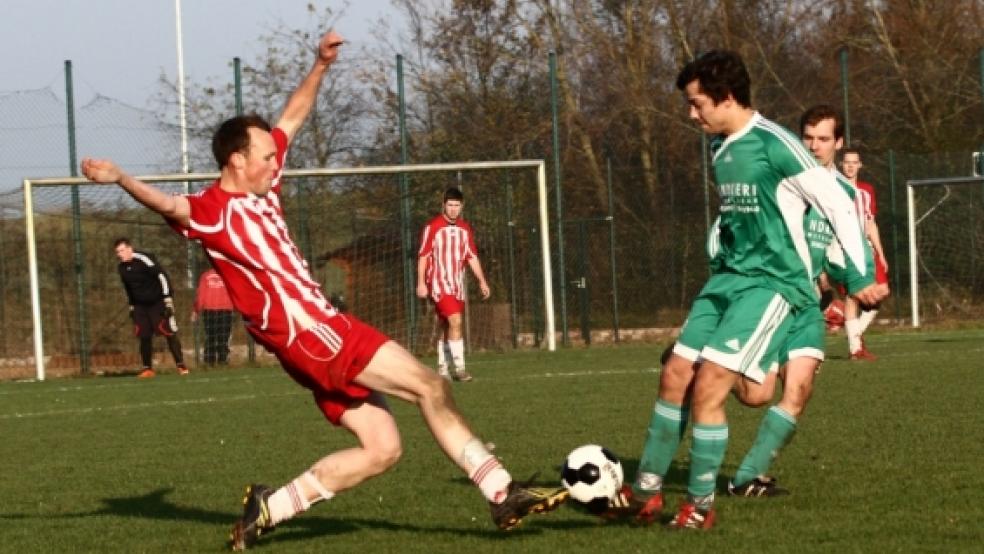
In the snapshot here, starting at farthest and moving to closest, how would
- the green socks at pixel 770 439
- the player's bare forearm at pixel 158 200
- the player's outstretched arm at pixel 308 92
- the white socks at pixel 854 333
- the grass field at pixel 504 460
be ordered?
1. the white socks at pixel 854 333
2. the green socks at pixel 770 439
3. the player's outstretched arm at pixel 308 92
4. the grass field at pixel 504 460
5. the player's bare forearm at pixel 158 200

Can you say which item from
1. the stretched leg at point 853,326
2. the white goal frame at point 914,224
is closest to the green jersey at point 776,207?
the stretched leg at point 853,326

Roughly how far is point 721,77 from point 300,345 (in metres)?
1.83

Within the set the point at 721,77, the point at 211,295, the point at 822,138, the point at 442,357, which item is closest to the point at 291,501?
the point at 721,77

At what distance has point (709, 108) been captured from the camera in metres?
6.32

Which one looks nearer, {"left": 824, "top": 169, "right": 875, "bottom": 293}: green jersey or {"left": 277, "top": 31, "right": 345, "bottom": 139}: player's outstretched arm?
{"left": 824, "top": 169, "right": 875, "bottom": 293}: green jersey

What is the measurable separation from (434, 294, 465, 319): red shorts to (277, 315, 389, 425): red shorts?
10.9m

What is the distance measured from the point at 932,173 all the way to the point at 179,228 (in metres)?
20.3

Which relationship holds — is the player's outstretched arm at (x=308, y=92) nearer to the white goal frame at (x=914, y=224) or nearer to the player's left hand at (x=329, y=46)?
the player's left hand at (x=329, y=46)

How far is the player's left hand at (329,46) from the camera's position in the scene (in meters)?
6.85

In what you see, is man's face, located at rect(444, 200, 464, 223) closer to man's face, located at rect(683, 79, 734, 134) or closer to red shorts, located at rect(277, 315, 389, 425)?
man's face, located at rect(683, 79, 734, 134)

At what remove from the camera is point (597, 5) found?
30594 mm

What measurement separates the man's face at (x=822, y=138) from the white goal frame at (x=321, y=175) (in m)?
12.8

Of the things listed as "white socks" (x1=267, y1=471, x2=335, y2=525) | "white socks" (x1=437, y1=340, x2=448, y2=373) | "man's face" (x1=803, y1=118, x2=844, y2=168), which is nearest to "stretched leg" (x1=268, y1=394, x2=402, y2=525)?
"white socks" (x1=267, y1=471, x2=335, y2=525)

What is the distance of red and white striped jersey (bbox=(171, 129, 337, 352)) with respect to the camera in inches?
241
